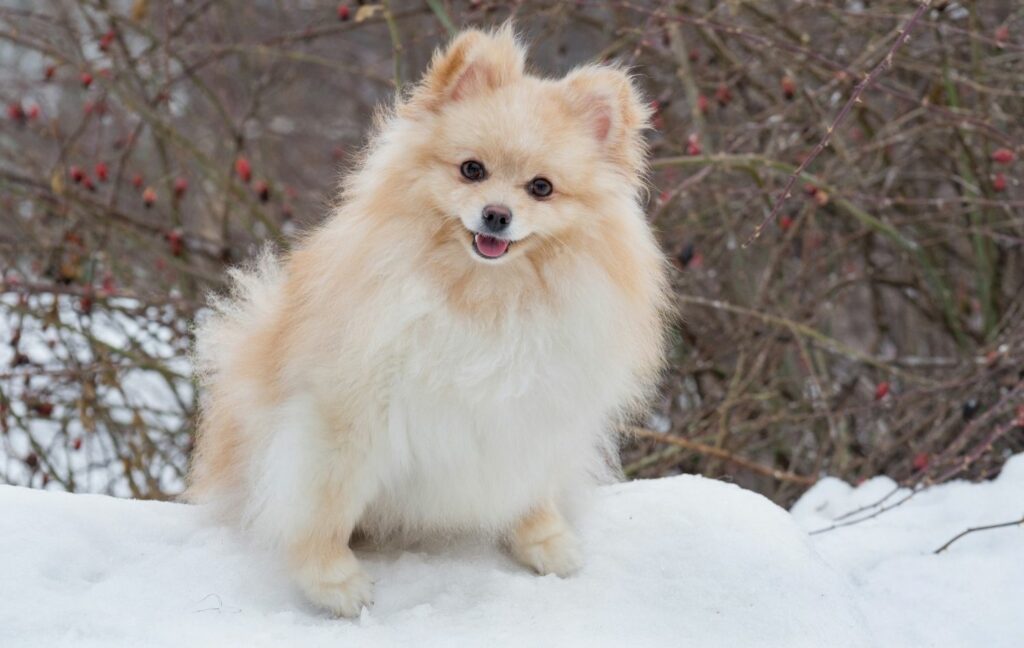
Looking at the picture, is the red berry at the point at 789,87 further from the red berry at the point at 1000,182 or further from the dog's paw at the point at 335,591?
the dog's paw at the point at 335,591

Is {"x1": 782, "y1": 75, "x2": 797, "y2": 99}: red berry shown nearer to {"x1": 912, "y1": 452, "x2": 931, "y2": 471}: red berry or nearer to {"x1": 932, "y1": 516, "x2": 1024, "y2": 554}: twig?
{"x1": 912, "y1": 452, "x2": 931, "y2": 471}: red berry

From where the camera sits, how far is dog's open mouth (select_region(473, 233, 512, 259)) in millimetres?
2506

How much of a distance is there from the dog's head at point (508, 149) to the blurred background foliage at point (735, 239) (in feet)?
4.64

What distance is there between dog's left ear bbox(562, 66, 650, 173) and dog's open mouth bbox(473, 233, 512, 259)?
48cm

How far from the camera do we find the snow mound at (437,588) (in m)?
2.44

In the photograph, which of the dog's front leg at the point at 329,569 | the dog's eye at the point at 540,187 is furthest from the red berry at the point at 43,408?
the dog's eye at the point at 540,187

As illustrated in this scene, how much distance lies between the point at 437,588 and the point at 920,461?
7.58 feet

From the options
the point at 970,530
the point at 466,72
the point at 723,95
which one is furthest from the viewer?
the point at 723,95

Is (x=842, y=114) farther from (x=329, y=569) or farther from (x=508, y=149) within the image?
(x=329, y=569)

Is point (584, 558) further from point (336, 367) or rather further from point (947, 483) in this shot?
point (947, 483)

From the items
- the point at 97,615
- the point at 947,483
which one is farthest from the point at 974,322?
the point at 97,615

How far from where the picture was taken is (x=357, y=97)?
331 inches

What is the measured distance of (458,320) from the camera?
Result: 256 cm

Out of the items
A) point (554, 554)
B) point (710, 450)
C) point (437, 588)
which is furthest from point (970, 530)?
point (437, 588)
